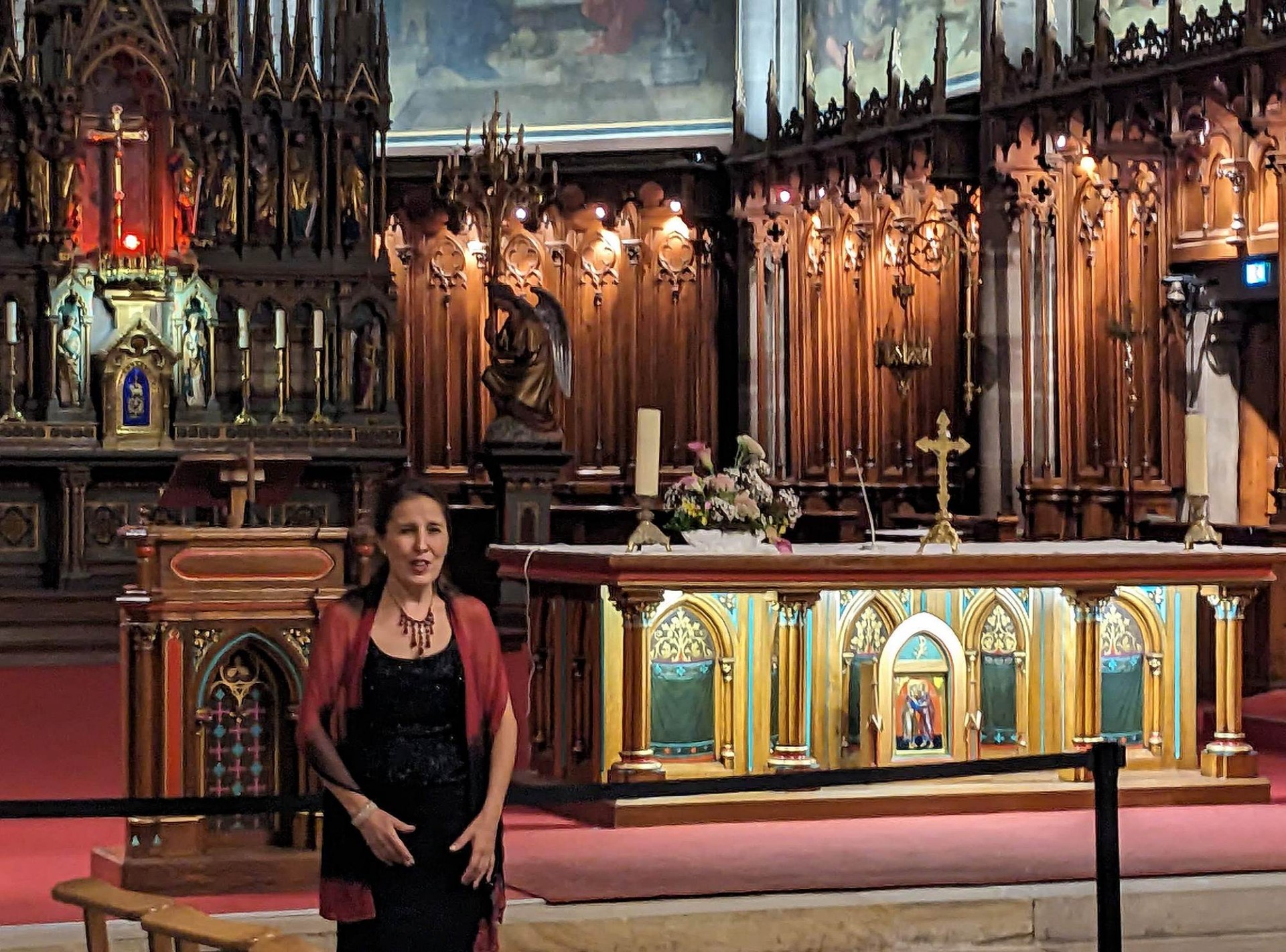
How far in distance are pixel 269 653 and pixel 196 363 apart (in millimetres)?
9105

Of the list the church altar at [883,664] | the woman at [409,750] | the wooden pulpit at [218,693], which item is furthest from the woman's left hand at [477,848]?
the church altar at [883,664]

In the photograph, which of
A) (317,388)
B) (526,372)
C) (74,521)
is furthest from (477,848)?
(317,388)

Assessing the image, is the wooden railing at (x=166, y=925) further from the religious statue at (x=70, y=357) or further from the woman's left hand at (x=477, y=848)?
the religious statue at (x=70, y=357)

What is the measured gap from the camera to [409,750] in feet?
13.0

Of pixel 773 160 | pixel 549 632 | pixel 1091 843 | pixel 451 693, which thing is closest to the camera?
pixel 451 693

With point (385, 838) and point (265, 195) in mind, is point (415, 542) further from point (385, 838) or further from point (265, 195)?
point (265, 195)

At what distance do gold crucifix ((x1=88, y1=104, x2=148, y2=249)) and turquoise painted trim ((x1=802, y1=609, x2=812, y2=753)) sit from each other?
8.56 meters

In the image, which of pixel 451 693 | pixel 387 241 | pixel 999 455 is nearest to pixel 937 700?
pixel 451 693

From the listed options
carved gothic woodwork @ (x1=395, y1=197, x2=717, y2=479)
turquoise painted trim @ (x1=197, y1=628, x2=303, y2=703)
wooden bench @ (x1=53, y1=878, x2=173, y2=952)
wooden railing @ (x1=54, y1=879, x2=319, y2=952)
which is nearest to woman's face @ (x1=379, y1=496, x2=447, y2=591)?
wooden railing @ (x1=54, y1=879, x2=319, y2=952)

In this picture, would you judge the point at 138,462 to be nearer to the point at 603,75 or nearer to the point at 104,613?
the point at 104,613

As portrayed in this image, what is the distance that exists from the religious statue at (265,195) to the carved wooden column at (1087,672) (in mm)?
8811

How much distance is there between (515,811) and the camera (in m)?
7.75

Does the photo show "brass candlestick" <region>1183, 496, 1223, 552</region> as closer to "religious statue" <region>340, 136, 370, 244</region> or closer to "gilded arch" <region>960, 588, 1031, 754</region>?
"gilded arch" <region>960, 588, 1031, 754</region>

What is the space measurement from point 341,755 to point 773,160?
12.7 m
